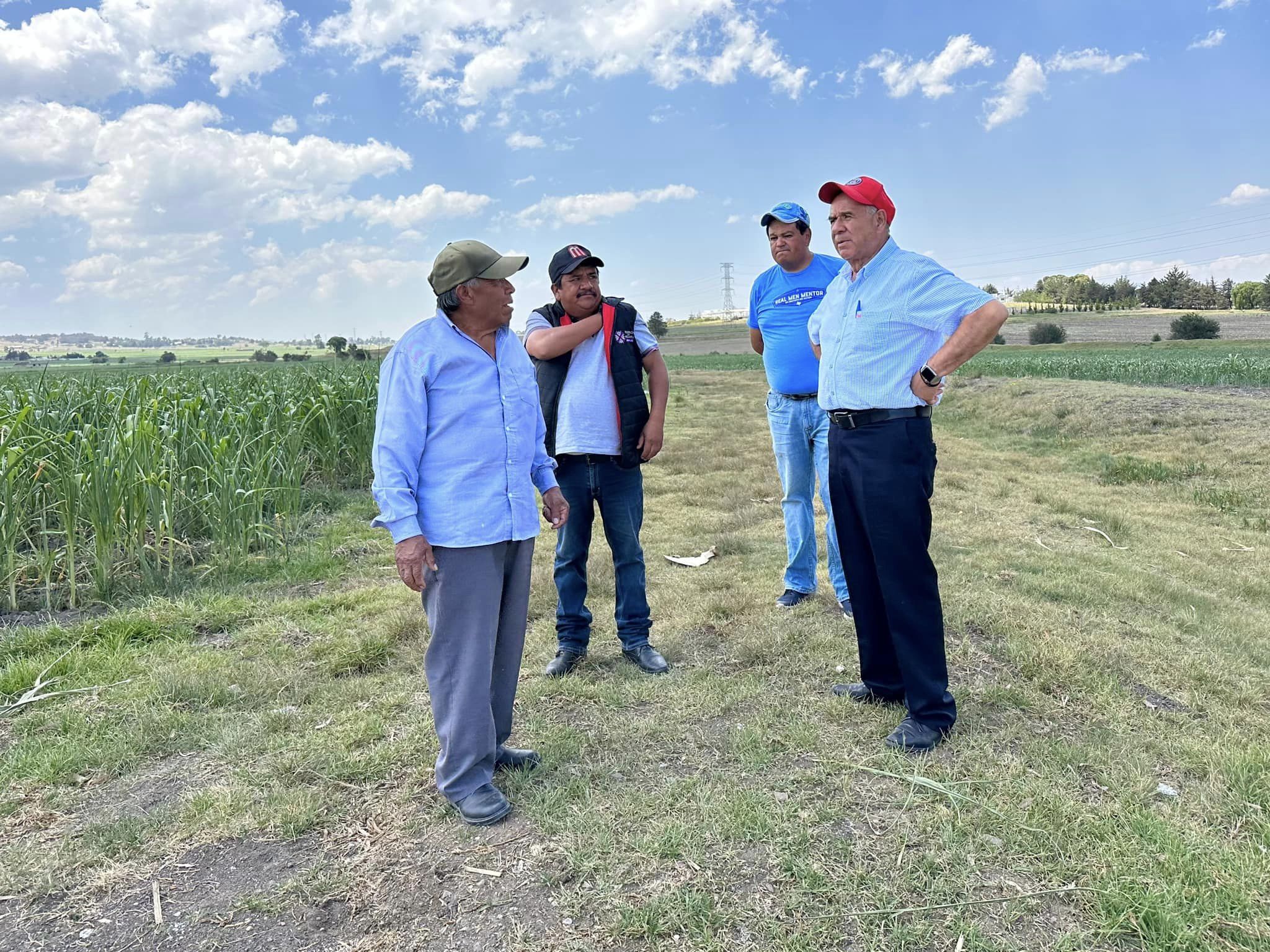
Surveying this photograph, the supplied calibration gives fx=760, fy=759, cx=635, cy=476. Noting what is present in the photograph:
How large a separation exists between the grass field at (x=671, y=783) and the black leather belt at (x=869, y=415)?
44.9 inches

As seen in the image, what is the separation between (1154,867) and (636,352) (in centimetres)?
255

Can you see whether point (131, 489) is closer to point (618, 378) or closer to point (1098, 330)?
point (618, 378)

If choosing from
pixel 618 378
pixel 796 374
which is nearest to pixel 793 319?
pixel 796 374

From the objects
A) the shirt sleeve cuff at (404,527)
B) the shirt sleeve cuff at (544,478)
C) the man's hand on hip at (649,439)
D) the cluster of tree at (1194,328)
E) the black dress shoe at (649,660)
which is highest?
the cluster of tree at (1194,328)

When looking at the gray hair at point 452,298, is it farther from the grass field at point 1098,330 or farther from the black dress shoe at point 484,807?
the grass field at point 1098,330

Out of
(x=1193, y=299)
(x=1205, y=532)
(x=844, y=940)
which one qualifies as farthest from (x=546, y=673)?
(x=1193, y=299)

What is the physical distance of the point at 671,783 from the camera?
8.33 feet

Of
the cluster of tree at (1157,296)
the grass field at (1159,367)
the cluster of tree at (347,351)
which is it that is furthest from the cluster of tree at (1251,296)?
the cluster of tree at (347,351)

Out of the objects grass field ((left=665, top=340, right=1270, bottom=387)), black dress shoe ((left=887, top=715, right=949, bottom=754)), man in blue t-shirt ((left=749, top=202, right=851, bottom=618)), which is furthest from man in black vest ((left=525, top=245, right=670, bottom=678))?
grass field ((left=665, top=340, right=1270, bottom=387))

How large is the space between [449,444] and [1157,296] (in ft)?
300

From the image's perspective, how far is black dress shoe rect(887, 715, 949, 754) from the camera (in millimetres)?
2701

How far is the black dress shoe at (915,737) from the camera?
2.70m

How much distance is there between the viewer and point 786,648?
3.65m

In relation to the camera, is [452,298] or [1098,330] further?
[1098,330]
